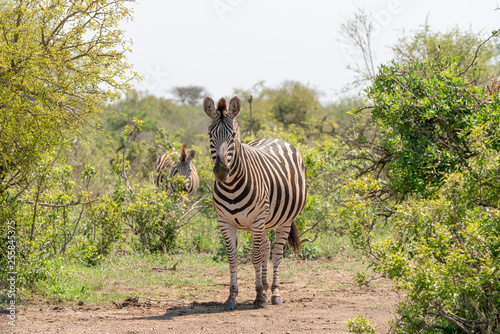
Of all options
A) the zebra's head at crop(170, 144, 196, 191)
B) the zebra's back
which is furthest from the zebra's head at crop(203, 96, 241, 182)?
the zebra's head at crop(170, 144, 196, 191)

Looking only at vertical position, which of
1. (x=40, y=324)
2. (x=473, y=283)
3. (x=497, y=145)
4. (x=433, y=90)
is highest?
(x=433, y=90)

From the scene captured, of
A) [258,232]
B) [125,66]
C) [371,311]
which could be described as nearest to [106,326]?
[258,232]

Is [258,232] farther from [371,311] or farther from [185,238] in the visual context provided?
[185,238]

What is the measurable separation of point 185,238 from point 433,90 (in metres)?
6.54

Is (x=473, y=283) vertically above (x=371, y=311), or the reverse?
(x=473, y=283)

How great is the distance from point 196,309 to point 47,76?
3220 mm

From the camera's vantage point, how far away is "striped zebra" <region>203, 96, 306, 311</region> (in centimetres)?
569

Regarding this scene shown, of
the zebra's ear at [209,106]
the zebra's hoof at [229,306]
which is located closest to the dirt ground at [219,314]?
the zebra's hoof at [229,306]

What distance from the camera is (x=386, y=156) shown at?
5.96 metres

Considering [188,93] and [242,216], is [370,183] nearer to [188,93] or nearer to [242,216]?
[242,216]

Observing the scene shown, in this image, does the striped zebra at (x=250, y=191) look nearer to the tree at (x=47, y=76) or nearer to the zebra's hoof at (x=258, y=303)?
the zebra's hoof at (x=258, y=303)

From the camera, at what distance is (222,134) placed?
5617mm

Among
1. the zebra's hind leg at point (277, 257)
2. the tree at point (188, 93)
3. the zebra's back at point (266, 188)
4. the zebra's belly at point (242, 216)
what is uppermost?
the tree at point (188, 93)

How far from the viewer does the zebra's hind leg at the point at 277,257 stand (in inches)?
254
